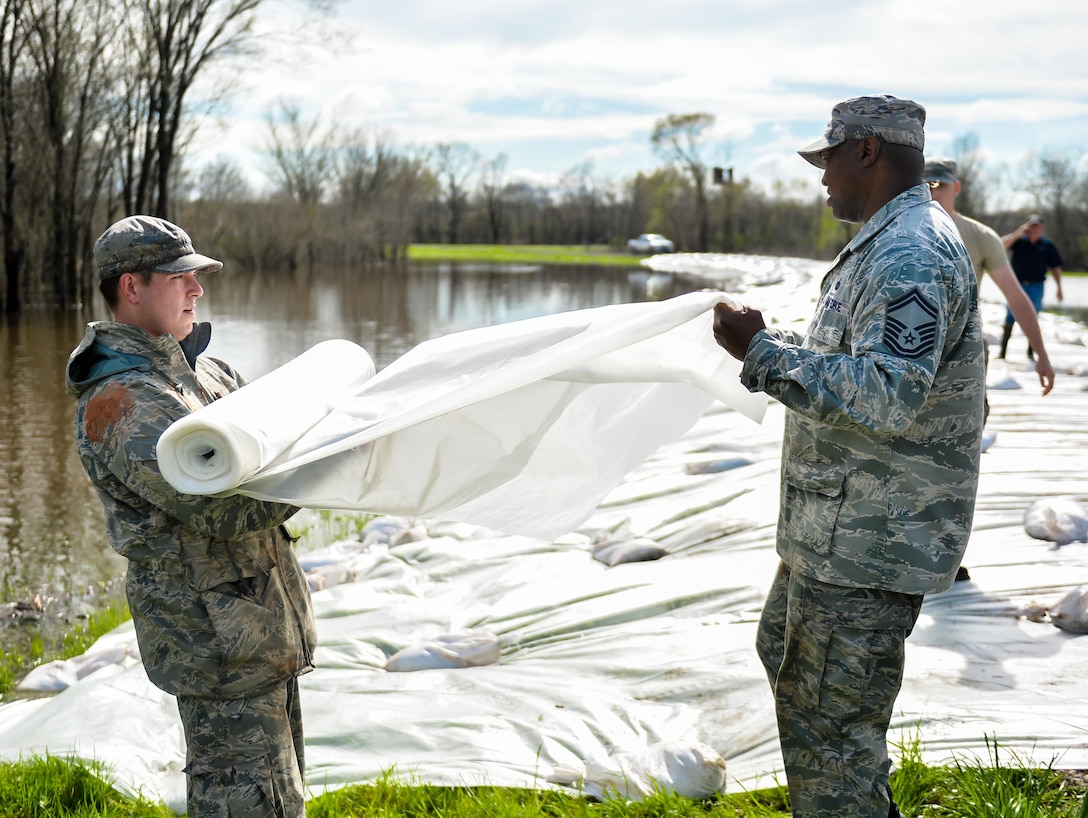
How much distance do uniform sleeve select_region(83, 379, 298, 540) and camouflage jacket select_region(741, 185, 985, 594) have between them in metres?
1.30

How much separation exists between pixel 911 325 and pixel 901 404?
7.3 inches

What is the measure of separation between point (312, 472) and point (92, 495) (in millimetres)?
6826

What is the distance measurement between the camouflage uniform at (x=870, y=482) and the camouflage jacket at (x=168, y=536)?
1.33m

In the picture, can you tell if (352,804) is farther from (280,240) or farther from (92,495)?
(280,240)

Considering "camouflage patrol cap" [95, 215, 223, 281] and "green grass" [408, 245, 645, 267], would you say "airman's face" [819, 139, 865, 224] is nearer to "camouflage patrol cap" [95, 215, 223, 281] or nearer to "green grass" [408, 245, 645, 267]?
"camouflage patrol cap" [95, 215, 223, 281]

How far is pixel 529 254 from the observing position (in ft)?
→ 262

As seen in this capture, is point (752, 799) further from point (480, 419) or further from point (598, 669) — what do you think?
point (480, 419)

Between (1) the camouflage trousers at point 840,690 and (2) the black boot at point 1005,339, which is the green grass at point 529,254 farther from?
(1) the camouflage trousers at point 840,690

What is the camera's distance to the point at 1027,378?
10242mm

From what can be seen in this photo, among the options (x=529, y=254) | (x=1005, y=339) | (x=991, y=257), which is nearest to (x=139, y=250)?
(x=991, y=257)

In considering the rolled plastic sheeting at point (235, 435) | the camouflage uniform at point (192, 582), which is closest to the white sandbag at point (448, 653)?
the camouflage uniform at point (192, 582)

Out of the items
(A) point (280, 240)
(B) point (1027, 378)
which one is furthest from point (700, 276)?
(B) point (1027, 378)

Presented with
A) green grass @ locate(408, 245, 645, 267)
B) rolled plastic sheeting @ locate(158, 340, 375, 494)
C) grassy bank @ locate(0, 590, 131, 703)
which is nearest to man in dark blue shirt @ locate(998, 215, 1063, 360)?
grassy bank @ locate(0, 590, 131, 703)

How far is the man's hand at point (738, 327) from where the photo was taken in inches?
93.3
